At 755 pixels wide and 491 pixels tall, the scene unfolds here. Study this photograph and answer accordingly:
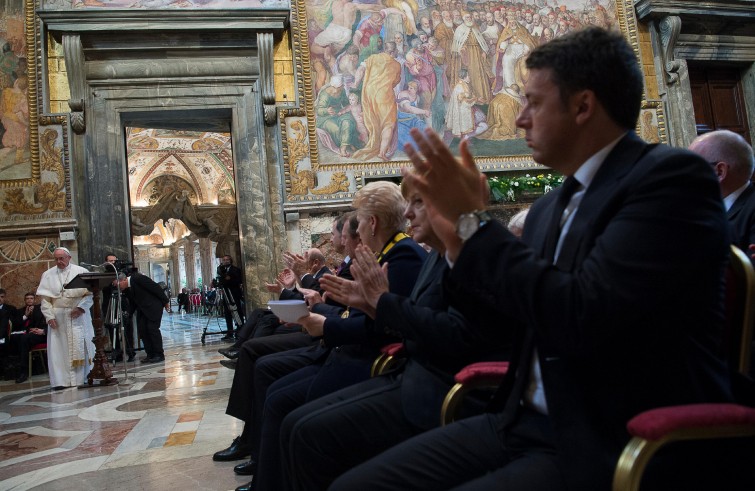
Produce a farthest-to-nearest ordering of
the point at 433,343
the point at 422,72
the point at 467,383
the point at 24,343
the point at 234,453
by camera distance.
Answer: the point at 422,72, the point at 24,343, the point at 234,453, the point at 433,343, the point at 467,383

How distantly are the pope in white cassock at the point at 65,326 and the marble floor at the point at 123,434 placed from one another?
36 centimetres

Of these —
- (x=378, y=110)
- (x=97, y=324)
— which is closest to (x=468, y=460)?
(x=97, y=324)

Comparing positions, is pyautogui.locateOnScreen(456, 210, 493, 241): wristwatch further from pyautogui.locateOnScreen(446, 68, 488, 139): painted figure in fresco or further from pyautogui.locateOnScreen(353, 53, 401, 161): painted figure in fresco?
pyautogui.locateOnScreen(446, 68, 488, 139): painted figure in fresco

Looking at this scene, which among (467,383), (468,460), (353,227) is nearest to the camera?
(468,460)

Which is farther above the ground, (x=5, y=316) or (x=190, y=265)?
(x=190, y=265)

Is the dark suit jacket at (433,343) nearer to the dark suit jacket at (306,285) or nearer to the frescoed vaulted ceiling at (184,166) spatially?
the dark suit jacket at (306,285)

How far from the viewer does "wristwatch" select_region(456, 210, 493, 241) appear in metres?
1.27

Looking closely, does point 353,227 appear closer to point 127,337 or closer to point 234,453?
point 234,453

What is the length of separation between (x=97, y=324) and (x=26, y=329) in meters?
2.39

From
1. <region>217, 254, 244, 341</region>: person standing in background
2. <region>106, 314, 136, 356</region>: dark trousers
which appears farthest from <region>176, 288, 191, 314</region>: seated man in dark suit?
<region>106, 314, 136, 356</region>: dark trousers

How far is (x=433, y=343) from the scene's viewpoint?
197cm

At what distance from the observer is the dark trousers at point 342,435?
2.00 metres

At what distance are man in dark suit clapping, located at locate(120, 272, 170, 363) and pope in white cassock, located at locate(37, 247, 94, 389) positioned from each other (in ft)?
4.95

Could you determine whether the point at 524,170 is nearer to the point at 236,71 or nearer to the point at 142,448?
the point at 236,71
